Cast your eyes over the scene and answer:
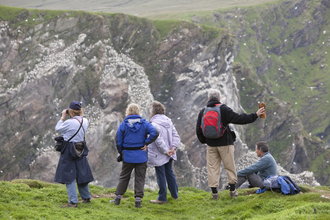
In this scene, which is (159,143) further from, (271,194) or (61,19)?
(61,19)

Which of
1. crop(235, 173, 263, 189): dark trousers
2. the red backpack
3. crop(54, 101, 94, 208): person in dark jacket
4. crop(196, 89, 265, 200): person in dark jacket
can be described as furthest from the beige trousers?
crop(54, 101, 94, 208): person in dark jacket

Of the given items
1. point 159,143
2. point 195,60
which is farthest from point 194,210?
point 195,60

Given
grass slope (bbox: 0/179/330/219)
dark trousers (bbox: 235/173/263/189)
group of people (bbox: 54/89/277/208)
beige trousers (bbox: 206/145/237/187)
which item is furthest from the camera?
dark trousers (bbox: 235/173/263/189)

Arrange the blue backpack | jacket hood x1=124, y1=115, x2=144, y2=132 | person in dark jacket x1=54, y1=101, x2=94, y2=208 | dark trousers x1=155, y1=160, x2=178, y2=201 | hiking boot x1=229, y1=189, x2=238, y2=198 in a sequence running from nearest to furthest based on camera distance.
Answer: person in dark jacket x1=54, y1=101, x2=94, y2=208 → the blue backpack → jacket hood x1=124, y1=115, x2=144, y2=132 → hiking boot x1=229, y1=189, x2=238, y2=198 → dark trousers x1=155, y1=160, x2=178, y2=201

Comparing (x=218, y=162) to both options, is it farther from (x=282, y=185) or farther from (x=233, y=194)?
(x=282, y=185)

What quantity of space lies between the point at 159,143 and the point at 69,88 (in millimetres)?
62967

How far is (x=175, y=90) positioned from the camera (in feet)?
293

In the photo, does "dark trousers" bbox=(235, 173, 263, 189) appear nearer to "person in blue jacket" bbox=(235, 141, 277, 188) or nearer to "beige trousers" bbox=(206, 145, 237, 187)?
"person in blue jacket" bbox=(235, 141, 277, 188)

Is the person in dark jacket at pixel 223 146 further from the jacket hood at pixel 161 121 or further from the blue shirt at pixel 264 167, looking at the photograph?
the blue shirt at pixel 264 167

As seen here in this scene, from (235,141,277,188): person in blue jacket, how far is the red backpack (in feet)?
10.0

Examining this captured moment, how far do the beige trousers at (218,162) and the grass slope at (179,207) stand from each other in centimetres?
92

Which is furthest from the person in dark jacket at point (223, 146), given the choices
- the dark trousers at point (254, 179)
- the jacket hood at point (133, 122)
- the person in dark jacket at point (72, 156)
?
the person in dark jacket at point (72, 156)

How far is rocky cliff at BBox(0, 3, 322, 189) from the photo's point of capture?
216 feet

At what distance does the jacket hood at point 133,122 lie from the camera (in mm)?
10719
